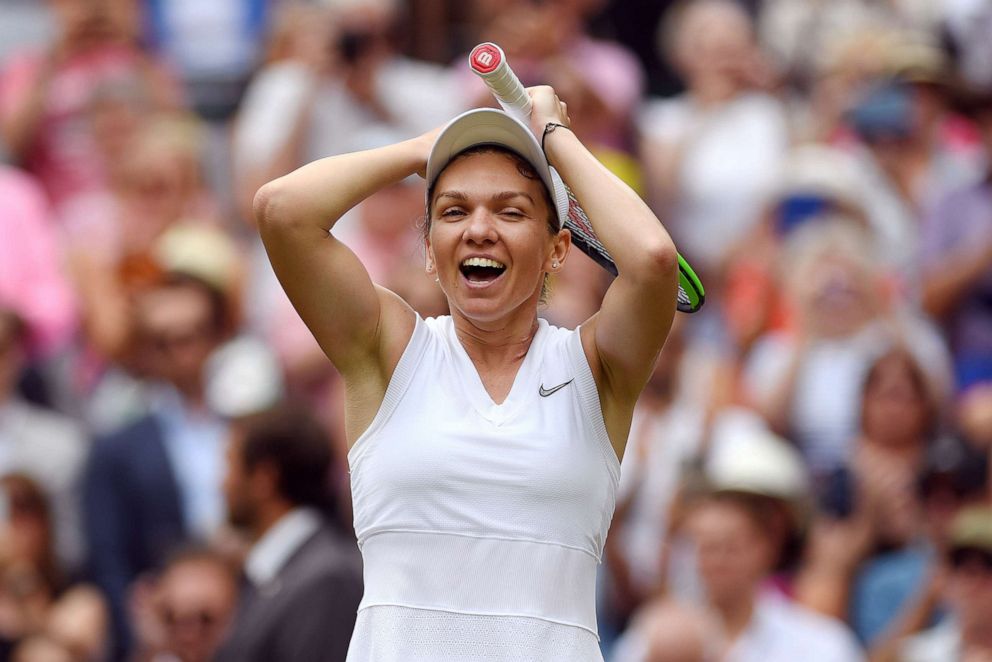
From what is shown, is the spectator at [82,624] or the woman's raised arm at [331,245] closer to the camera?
the woman's raised arm at [331,245]

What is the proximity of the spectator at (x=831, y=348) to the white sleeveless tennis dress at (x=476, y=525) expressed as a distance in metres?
3.99

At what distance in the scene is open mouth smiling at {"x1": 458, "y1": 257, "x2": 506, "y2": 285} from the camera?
3848 mm

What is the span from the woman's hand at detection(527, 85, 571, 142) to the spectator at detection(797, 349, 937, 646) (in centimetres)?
345

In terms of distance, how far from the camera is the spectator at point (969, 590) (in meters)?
6.28

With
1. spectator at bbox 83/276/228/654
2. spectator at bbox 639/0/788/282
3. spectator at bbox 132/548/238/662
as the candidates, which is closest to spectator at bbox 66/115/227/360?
spectator at bbox 83/276/228/654

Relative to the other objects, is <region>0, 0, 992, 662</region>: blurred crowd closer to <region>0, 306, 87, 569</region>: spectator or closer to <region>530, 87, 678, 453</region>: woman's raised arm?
<region>0, 306, 87, 569</region>: spectator

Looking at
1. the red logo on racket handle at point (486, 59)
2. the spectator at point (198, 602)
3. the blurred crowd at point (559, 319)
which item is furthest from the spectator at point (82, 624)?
the red logo on racket handle at point (486, 59)

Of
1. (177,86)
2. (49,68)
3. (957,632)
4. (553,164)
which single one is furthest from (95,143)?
(553,164)

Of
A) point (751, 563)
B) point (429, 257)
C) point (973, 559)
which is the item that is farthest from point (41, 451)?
point (429, 257)

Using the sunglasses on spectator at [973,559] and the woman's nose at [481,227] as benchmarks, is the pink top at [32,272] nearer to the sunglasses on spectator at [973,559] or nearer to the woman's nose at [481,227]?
the sunglasses on spectator at [973,559]

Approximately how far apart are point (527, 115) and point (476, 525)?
0.86 meters

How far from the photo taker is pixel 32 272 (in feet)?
28.8

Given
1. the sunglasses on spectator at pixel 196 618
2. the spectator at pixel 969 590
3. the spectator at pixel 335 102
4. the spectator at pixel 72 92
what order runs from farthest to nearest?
the spectator at pixel 72 92, the spectator at pixel 335 102, the sunglasses on spectator at pixel 196 618, the spectator at pixel 969 590

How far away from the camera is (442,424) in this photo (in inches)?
150
